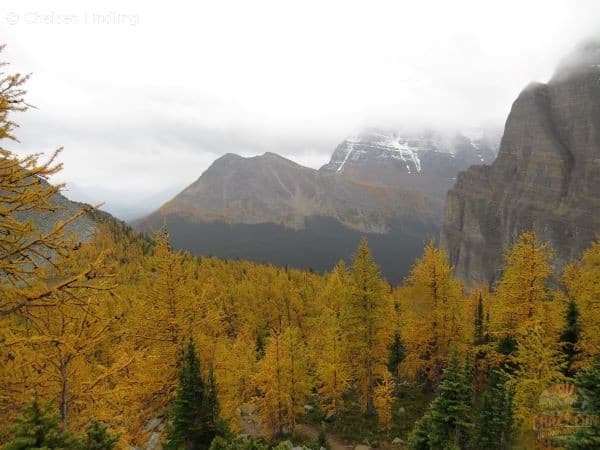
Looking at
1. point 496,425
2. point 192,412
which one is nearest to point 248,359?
point 192,412

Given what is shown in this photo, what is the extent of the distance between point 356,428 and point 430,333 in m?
7.71

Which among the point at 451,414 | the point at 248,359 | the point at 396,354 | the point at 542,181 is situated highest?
the point at 542,181

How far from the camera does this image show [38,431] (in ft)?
22.8

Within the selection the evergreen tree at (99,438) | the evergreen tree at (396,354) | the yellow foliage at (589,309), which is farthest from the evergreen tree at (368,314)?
the evergreen tree at (99,438)

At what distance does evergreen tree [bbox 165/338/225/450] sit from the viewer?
50.5 ft

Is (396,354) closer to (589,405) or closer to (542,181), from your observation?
(589,405)

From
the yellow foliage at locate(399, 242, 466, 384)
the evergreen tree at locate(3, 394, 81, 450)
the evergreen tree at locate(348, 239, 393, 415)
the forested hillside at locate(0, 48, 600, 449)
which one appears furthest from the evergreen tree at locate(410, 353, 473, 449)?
the evergreen tree at locate(3, 394, 81, 450)

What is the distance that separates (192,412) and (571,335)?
63.5 ft

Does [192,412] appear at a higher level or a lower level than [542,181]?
lower

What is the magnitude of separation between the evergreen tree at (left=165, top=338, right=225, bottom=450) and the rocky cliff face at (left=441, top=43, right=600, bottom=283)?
83.2 meters

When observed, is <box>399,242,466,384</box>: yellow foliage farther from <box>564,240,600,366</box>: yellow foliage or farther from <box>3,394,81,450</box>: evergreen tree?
<box>3,394,81,450</box>: evergreen tree

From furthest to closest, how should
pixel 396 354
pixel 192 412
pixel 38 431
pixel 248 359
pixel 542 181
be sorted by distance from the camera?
pixel 542 181 < pixel 396 354 < pixel 248 359 < pixel 192 412 < pixel 38 431

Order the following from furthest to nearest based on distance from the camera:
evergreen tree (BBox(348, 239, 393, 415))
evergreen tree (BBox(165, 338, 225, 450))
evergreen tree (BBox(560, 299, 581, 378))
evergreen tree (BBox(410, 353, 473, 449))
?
evergreen tree (BBox(348, 239, 393, 415)), evergreen tree (BBox(560, 299, 581, 378)), evergreen tree (BBox(165, 338, 225, 450)), evergreen tree (BBox(410, 353, 473, 449))

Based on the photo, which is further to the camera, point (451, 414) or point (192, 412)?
point (192, 412)
